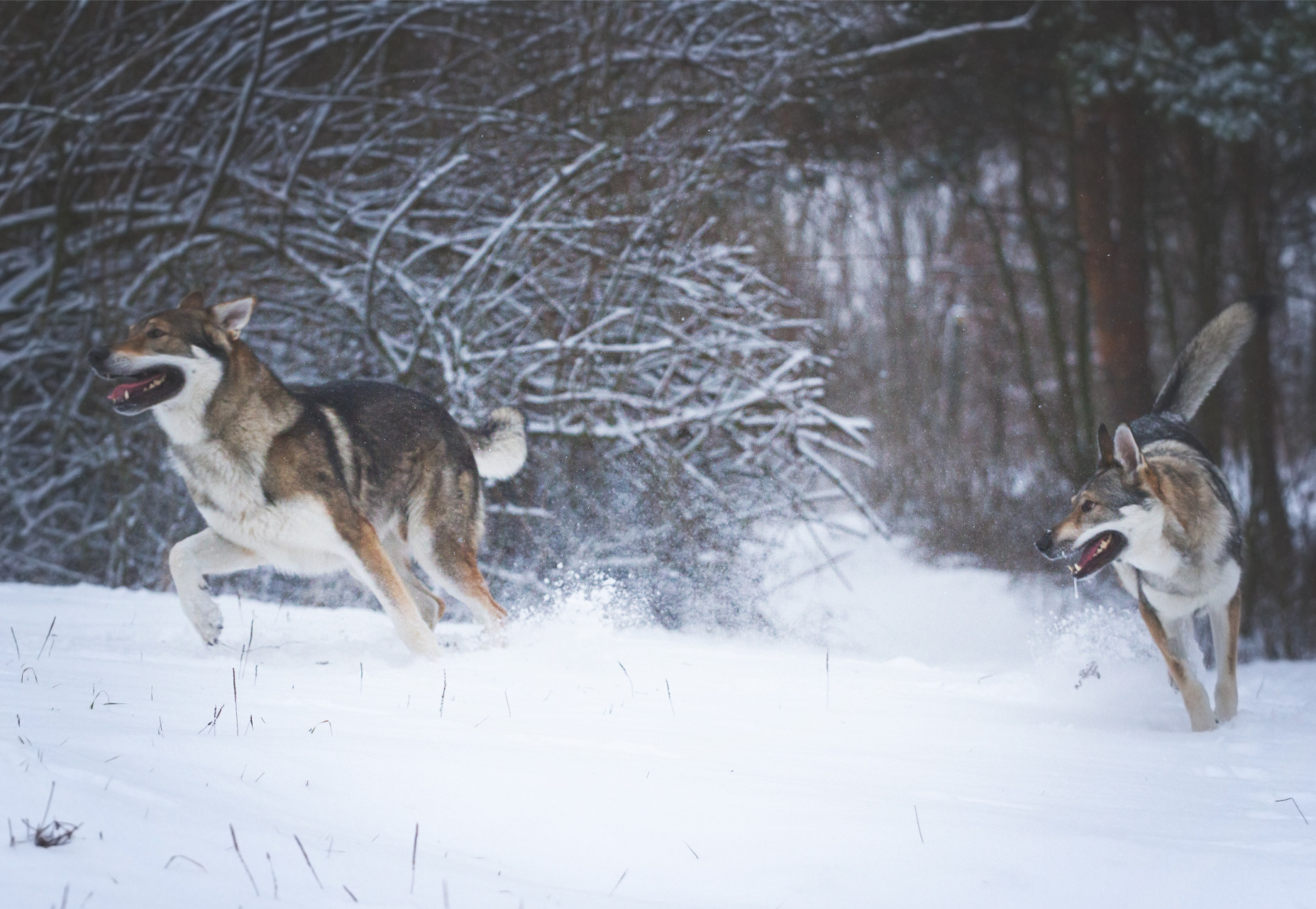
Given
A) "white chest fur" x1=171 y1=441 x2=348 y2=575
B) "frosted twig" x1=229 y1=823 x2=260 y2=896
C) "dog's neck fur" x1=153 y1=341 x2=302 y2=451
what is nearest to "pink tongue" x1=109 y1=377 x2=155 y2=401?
"dog's neck fur" x1=153 y1=341 x2=302 y2=451

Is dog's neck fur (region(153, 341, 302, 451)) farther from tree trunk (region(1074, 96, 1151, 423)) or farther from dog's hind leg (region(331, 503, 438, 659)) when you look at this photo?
tree trunk (region(1074, 96, 1151, 423))

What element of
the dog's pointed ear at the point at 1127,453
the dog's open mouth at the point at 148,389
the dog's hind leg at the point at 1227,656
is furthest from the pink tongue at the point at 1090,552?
the dog's open mouth at the point at 148,389

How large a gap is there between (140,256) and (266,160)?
54.2 inches

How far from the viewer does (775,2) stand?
923 centimetres

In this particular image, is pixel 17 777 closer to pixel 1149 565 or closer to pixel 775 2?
pixel 1149 565

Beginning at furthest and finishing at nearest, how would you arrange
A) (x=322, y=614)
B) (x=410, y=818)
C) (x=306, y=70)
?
(x=306, y=70), (x=322, y=614), (x=410, y=818)

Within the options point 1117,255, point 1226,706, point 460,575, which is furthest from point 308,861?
point 1117,255

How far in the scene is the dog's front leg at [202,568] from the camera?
427 centimetres

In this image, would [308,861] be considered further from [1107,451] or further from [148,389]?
[1107,451]

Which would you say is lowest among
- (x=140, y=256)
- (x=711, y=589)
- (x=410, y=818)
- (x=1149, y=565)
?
(x=711, y=589)

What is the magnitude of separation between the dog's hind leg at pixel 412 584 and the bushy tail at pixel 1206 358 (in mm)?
4160

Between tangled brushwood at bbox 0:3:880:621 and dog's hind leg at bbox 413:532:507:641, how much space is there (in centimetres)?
266

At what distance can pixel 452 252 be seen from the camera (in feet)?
29.0

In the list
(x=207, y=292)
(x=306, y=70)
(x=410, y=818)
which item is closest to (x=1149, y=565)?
(x=410, y=818)
